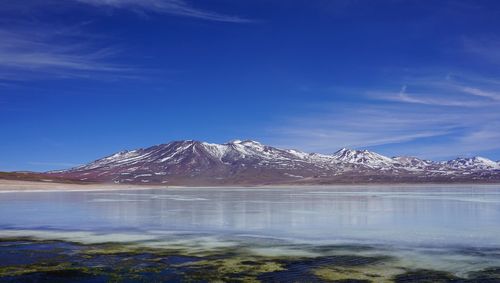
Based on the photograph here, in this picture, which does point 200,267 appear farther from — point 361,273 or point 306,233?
point 306,233

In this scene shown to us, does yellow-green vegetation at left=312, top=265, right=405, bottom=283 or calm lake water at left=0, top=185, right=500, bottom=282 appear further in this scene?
calm lake water at left=0, top=185, right=500, bottom=282

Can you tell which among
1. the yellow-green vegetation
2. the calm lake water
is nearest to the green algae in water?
the yellow-green vegetation

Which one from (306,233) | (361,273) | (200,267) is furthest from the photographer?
(306,233)

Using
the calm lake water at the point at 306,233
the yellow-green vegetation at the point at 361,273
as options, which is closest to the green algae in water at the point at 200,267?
the yellow-green vegetation at the point at 361,273

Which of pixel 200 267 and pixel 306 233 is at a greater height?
pixel 306 233

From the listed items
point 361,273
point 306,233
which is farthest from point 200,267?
point 306,233

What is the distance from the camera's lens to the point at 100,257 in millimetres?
15797

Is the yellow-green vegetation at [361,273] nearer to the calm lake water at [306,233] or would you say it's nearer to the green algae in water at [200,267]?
the green algae in water at [200,267]

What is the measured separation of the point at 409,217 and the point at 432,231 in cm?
678

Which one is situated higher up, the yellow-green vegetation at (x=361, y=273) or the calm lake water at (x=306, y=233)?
the calm lake water at (x=306, y=233)

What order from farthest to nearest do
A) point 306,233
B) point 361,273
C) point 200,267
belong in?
point 306,233 < point 200,267 < point 361,273

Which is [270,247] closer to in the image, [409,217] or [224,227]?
[224,227]

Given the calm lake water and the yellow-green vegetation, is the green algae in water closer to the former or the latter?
the yellow-green vegetation

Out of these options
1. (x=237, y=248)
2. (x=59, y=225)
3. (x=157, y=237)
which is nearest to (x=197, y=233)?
(x=157, y=237)
